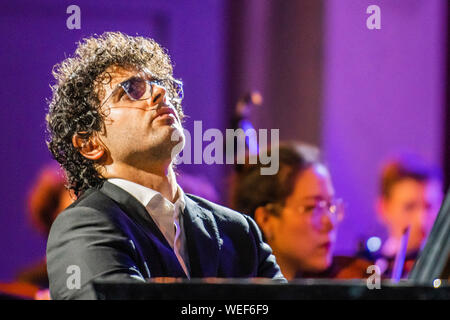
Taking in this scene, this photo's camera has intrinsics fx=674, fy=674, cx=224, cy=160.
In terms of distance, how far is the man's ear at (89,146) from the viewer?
184 centimetres

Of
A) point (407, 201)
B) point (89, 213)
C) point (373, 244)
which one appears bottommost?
point (373, 244)

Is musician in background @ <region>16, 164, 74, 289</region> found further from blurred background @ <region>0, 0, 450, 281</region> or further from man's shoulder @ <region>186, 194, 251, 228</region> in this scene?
man's shoulder @ <region>186, 194, 251, 228</region>

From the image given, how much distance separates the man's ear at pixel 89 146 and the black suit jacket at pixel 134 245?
145 mm

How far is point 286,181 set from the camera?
2.38 m

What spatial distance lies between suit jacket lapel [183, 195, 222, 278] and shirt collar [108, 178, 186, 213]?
0.02m

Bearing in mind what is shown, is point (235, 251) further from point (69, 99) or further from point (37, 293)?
point (37, 293)

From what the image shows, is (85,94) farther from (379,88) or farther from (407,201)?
(379,88)

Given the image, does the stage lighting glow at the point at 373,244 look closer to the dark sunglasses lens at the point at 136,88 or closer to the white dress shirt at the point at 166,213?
the white dress shirt at the point at 166,213

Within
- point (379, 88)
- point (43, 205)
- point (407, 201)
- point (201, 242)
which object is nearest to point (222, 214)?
point (201, 242)

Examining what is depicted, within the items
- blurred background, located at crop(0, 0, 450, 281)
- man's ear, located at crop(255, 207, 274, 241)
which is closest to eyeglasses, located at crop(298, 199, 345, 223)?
man's ear, located at crop(255, 207, 274, 241)

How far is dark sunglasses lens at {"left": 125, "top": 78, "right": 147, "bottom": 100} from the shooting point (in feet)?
5.84

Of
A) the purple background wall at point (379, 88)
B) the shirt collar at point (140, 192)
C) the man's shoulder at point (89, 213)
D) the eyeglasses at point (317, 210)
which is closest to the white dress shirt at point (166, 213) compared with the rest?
the shirt collar at point (140, 192)

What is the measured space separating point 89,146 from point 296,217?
0.81 meters

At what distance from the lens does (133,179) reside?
5.88ft
